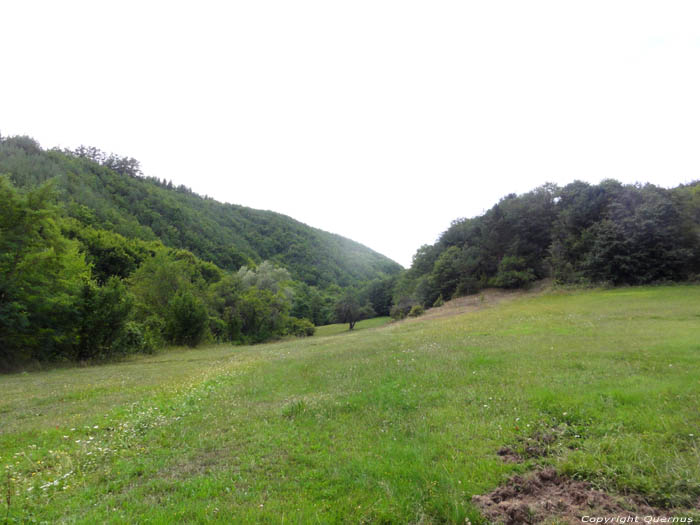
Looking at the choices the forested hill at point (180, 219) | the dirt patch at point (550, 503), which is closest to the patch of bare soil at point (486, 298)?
the dirt patch at point (550, 503)

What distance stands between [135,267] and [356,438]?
67268mm

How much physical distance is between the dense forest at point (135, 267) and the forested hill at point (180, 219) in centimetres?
46

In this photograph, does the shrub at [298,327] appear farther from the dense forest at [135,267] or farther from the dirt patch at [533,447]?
the dirt patch at [533,447]

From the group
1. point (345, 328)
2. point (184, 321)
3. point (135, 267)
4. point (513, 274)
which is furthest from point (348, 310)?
point (184, 321)

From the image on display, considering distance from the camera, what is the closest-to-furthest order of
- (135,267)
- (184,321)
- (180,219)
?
1. (184,321)
2. (135,267)
3. (180,219)

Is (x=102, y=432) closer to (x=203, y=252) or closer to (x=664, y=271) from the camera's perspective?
(x=664, y=271)

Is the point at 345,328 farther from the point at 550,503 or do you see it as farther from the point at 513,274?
the point at 550,503

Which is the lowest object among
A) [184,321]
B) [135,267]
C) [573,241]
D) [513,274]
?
[184,321]

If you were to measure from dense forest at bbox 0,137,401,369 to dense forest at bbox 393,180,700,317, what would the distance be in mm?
29028

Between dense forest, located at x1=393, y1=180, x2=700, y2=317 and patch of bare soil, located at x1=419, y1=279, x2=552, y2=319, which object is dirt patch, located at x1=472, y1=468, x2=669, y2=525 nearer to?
patch of bare soil, located at x1=419, y1=279, x2=552, y2=319

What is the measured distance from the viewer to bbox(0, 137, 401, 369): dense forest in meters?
22.5

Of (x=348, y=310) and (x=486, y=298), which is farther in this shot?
(x=348, y=310)

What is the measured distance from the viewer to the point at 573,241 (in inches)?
1777

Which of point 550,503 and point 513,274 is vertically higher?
point 513,274
